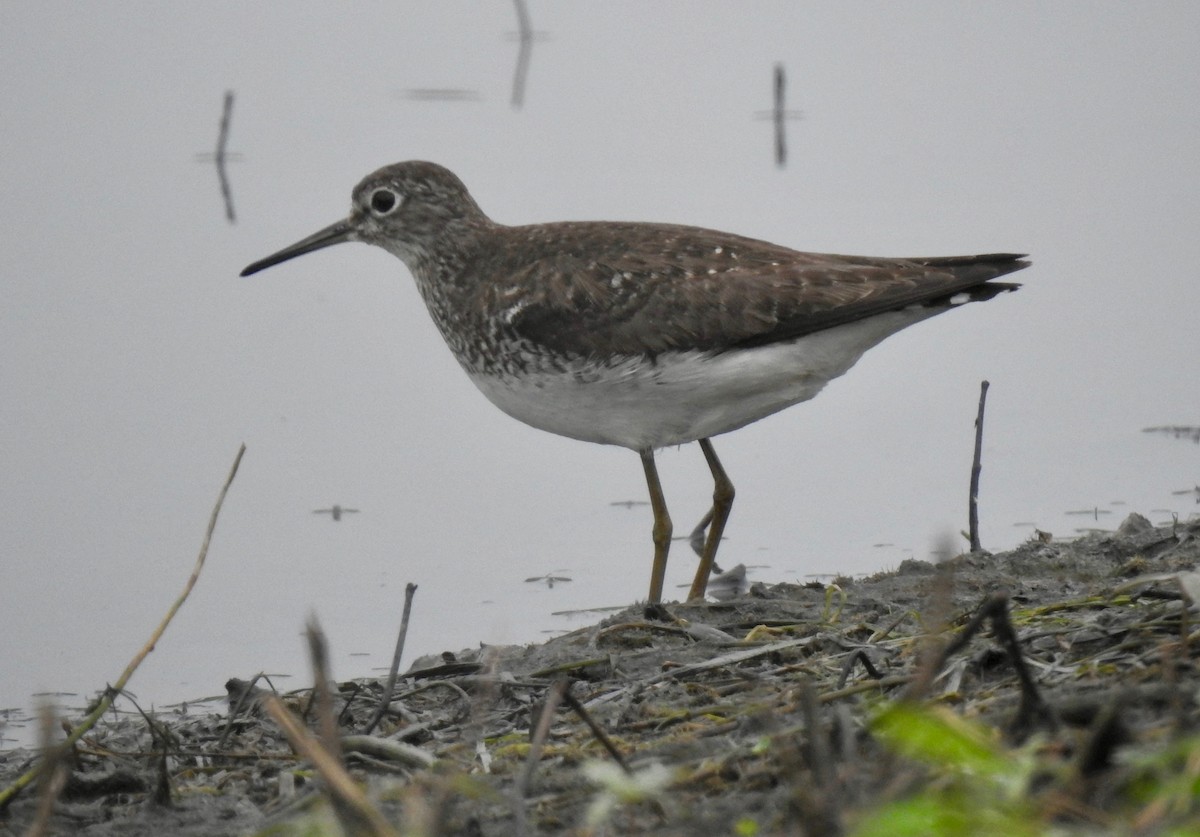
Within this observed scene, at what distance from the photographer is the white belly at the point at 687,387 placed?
7074mm

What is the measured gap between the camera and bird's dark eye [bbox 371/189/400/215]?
28.3 ft

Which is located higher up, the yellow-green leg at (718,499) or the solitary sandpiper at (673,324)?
the solitary sandpiper at (673,324)

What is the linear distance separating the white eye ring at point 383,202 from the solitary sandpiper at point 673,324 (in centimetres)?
117

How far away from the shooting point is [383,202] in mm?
8680

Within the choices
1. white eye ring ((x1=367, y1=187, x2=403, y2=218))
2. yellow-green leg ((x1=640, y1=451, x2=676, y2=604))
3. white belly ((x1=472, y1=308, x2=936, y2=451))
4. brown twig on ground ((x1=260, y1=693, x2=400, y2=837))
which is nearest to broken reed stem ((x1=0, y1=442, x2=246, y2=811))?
brown twig on ground ((x1=260, y1=693, x2=400, y2=837))

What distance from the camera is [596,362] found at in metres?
7.09

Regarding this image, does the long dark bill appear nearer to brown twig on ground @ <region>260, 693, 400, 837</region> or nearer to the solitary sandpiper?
the solitary sandpiper

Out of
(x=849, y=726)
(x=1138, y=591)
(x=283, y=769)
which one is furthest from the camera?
(x=1138, y=591)

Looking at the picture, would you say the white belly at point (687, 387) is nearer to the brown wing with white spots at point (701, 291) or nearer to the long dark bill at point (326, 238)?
the brown wing with white spots at point (701, 291)

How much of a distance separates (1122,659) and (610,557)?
453 centimetres

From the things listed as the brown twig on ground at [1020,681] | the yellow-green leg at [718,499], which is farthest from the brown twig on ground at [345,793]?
the yellow-green leg at [718,499]

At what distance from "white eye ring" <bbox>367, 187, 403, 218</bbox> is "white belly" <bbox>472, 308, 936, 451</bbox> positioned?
5.51 feet

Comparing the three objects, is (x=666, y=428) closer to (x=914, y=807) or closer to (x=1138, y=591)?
(x=1138, y=591)

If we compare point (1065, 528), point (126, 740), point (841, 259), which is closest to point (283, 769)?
point (126, 740)
